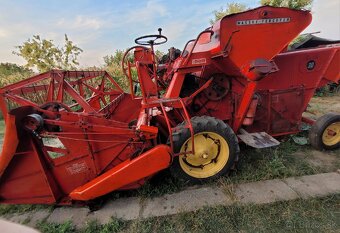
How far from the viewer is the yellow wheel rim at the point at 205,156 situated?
2.95 meters

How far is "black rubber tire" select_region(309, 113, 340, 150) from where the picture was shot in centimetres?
360

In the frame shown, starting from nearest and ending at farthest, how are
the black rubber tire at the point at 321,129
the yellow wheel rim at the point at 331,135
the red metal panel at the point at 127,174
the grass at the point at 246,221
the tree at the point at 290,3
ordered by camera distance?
the grass at the point at 246,221 → the red metal panel at the point at 127,174 → the black rubber tire at the point at 321,129 → the yellow wheel rim at the point at 331,135 → the tree at the point at 290,3

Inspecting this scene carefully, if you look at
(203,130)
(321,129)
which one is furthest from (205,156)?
(321,129)

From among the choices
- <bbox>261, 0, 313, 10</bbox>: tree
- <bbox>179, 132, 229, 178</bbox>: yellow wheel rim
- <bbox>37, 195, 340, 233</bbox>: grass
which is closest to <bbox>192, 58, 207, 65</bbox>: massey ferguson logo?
<bbox>179, 132, 229, 178</bbox>: yellow wheel rim

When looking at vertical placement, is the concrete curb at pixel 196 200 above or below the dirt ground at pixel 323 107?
above

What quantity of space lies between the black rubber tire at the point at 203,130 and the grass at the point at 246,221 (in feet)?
1.67

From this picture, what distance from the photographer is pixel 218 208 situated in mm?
2525

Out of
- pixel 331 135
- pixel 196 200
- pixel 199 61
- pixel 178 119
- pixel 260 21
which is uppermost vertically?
pixel 260 21

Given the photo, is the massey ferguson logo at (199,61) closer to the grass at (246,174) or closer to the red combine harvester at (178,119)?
the red combine harvester at (178,119)

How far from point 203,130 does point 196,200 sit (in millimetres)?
834

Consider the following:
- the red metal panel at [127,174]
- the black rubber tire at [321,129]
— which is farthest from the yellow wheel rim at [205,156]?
the black rubber tire at [321,129]

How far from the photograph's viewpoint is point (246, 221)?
7.78 ft

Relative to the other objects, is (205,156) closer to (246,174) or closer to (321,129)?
(246,174)

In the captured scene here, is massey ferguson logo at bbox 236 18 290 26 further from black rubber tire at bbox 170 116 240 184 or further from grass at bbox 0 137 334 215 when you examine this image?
grass at bbox 0 137 334 215
